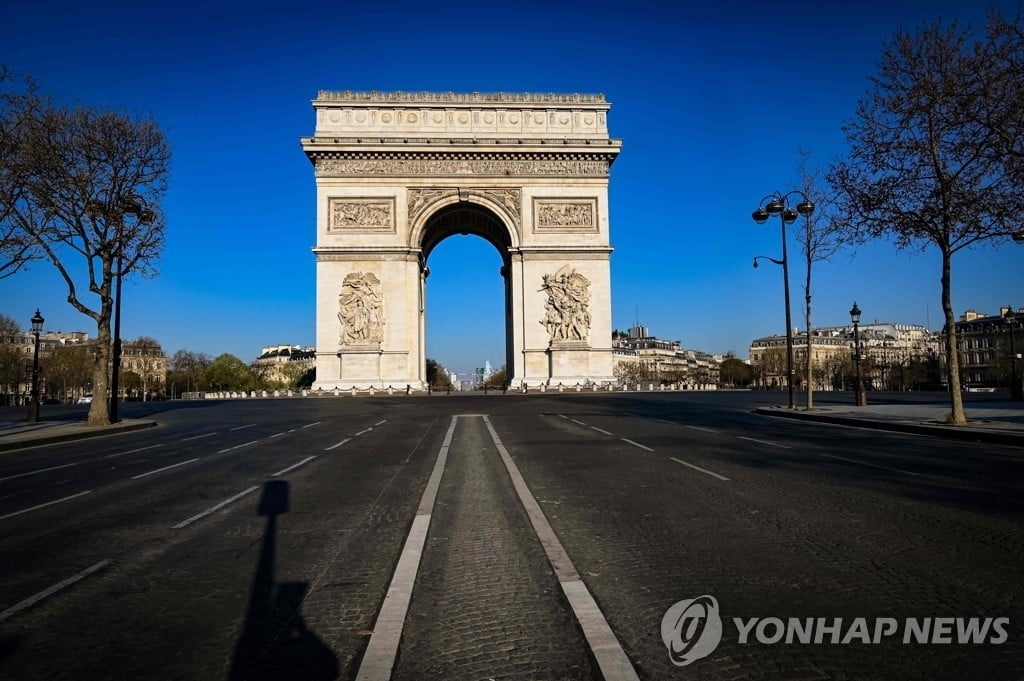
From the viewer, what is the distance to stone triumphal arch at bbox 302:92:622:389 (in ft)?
151

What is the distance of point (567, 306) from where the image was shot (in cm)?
4675

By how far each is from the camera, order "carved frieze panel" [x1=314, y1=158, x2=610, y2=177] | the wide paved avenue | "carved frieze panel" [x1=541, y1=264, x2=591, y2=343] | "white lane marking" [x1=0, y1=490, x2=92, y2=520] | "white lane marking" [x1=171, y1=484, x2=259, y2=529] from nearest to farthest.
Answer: the wide paved avenue
"white lane marking" [x1=171, y1=484, x2=259, y2=529]
"white lane marking" [x1=0, y1=490, x2=92, y2=520]
"carved frieze panel" [x1=541, y1=264, x2=591, y2=343]
"carved frieze panel" [x1=314, y1=158, x2=610, y2=177]

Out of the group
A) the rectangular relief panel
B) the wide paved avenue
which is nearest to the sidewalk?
the wide paved avenue

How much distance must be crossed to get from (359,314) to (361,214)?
736 centimetres

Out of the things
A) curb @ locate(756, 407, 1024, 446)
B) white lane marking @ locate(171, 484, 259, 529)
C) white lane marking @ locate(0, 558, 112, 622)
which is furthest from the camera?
curb @ locate(756, 407, 1024, 446)

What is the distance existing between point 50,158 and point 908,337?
19696cm

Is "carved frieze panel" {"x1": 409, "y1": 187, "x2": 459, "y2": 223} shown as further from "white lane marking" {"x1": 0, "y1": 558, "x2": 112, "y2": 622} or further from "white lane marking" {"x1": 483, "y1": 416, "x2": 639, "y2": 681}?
"white lane marking" {"x1": 0, "y1": 558, "x2": 112, "y2": 622}

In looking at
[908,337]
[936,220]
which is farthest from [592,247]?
[908,337]

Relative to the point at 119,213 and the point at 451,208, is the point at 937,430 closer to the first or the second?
the point at 119,213

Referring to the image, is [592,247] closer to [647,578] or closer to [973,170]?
[973,170]

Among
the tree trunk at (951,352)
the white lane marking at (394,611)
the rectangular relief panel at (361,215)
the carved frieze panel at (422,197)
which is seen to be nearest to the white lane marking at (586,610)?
the white lane marking at (394,611)

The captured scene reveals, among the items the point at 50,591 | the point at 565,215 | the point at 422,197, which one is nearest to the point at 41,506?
the point at 50,591

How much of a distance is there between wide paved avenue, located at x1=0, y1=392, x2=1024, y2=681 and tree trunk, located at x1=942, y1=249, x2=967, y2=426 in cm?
788

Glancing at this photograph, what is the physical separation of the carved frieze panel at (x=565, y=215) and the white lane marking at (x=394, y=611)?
42981 millimetres
